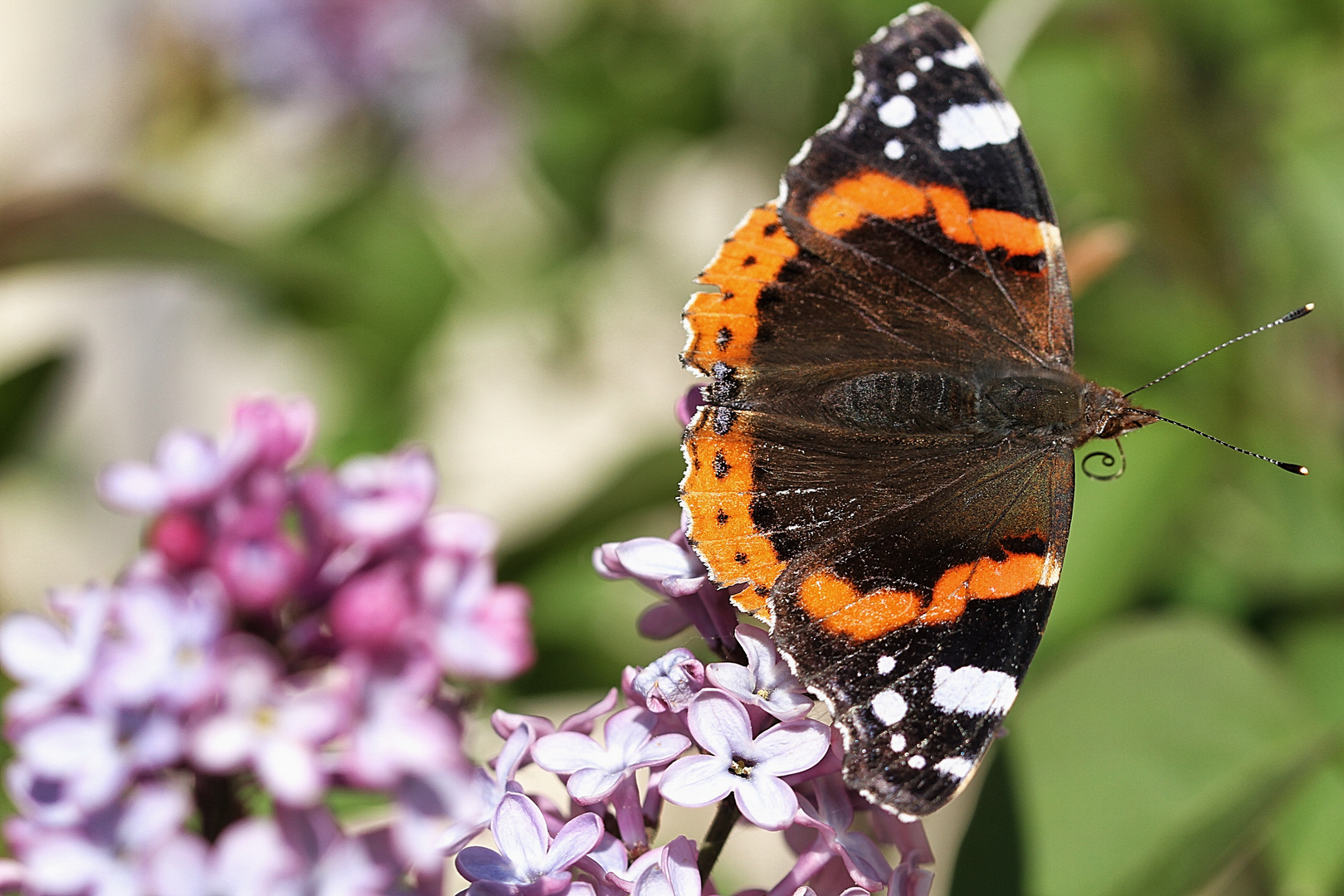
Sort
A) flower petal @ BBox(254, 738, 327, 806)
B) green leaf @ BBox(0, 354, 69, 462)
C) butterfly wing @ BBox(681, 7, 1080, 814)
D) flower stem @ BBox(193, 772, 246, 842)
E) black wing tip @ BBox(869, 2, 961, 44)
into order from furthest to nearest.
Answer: green leaf @ BBox(0, 354, 69, 462), black wing tip @ BBox(869, 2, 961, 44), butterfly wing @ BBox(681, 7, 1080, 814), flower stem @ BBox(193, 772, 246, 842), flower petal @ BBox(254, 738, 327, 806)

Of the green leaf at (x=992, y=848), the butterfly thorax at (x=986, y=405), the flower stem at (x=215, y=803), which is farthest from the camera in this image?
the butterfly thorax at (x=986, y=405)

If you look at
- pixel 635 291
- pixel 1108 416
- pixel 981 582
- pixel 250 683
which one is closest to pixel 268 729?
pixel 250 683

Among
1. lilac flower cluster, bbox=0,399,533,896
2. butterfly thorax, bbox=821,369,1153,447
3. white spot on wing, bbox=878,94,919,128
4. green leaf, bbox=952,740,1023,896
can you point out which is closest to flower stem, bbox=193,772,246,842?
lilac flower cluster, bbox=0,399,533,896

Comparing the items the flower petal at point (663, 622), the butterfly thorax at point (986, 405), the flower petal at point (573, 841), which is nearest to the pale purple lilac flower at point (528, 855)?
the flower petal at point (573, 841)

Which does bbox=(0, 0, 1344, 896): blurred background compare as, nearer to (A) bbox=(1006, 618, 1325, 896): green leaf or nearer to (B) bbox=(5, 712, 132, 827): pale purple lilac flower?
(A) bbox=(1006, 618, 1325, 896): green leaf

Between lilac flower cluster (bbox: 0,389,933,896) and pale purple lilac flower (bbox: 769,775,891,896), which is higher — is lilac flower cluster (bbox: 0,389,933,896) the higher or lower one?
the higher one

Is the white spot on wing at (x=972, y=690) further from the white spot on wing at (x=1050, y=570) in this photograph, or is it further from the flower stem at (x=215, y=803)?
the flower stem at (x=215, y=803)

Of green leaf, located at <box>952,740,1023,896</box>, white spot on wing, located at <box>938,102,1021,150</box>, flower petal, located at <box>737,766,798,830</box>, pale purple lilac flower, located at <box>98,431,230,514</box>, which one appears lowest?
green leaf, located at <box>952,740,1023,896</box>
